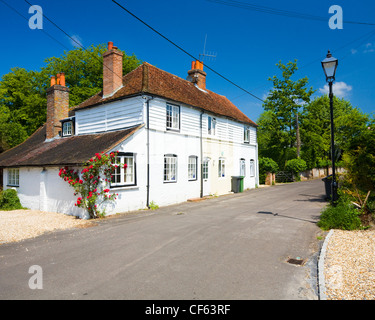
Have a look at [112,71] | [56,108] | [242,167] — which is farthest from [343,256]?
[56,108]

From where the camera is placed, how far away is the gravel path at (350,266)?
13.7ft

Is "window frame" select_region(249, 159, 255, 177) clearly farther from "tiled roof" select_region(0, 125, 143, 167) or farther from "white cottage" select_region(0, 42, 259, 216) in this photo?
"tiled roof" select_region(0, 125, 143, 167)

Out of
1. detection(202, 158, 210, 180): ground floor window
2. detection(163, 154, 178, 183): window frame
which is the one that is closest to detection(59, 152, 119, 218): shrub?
detection(163, 154, 178, 183): window frame

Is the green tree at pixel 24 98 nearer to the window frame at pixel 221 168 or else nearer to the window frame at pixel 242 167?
the window frame at pixel 221 168

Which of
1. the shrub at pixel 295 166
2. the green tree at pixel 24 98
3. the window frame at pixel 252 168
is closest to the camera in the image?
the window frame at pixel 252 168

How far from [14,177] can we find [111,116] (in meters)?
7.81

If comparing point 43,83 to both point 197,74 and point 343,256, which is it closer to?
point 197,74

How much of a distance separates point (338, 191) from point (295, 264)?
5.74 meters

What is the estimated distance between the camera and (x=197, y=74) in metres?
22.4

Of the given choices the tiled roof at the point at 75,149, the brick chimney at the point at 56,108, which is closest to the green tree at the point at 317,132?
the tiled roof at the point at 75,149

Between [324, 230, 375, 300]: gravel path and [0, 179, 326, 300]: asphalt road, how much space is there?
356 millimetres

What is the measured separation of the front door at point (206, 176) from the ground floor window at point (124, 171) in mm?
6500
